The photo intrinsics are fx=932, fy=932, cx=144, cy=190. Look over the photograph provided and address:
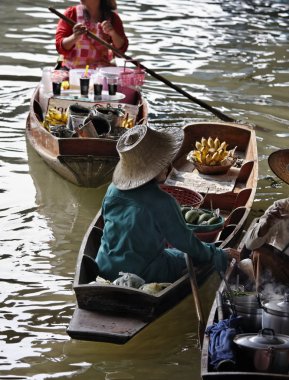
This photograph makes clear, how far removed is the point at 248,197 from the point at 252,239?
175 centimetres

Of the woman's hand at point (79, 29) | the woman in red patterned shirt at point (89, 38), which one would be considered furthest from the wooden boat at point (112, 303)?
the woman in red patterned shirt at point (89, 38)

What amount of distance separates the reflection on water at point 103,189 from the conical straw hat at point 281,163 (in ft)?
2.93

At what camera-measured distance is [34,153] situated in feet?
33.9

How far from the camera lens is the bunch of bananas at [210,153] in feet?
28.9

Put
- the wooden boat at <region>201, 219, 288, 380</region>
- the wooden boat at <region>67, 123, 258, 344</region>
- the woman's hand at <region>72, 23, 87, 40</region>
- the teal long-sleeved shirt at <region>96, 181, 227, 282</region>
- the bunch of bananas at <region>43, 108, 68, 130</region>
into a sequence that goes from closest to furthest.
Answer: the wooden boat at <region>201, 219, 288, 380</region> → the wooden boat at <region>67, 123, 258, 344</region> → the teal long-sleeved shirt at <region>96, 181, 227, 282</region> → the bunch of bananas at <region>43, 108, 68, 130</region> → the woman's hand at <region>72, 23, 87, 40</region>

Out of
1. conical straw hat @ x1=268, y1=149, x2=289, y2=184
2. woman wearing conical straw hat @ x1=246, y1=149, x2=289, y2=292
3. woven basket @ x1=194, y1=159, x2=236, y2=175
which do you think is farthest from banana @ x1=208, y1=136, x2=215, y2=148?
woman wearing conical straw hat @ x1=246, y1=149, x2=289, y2=292

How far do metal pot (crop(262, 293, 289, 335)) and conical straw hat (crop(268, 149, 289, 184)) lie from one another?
125 cm

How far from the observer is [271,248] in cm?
599

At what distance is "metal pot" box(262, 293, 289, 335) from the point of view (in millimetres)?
5207

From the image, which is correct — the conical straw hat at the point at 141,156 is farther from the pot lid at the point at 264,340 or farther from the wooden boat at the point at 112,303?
the pot lid at the point at 264,340

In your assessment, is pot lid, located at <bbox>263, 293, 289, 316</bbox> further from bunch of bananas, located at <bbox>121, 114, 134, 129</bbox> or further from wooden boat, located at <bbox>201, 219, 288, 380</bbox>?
bunch of bananas, located at <bbox>121, 114, 134, 129</bbox>

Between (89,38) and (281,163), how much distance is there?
5.30 meters

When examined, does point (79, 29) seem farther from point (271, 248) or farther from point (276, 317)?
point (276, 317)

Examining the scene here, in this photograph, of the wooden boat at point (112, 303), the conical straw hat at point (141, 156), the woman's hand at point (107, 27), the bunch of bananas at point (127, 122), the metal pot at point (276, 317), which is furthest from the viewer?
the woman's hand at point (107, 27)
